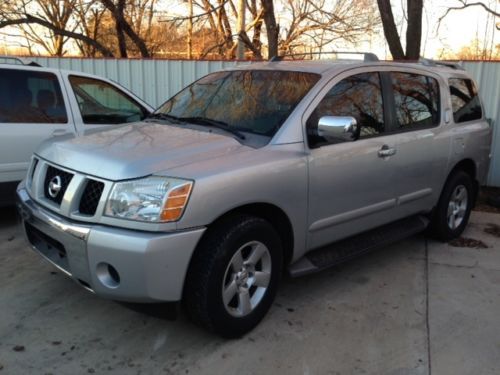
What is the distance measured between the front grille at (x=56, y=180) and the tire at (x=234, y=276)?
3.10 ft

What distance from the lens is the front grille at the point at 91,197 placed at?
2902 mm

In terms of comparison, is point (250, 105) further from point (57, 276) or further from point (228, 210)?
point (57, 276)

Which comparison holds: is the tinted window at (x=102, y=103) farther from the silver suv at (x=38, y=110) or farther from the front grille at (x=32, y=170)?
the front grille at (x=32, y=170)

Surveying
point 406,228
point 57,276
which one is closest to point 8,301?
point 57,276

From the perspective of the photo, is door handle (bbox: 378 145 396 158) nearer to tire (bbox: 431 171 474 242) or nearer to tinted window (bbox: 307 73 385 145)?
tinted window (bbox: 307 73 385 145)

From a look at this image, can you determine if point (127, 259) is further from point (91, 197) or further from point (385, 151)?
point (385, 151)

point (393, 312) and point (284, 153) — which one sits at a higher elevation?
point (284, 153)

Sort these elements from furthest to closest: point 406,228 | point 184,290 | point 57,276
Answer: point 406,228 < point 57,276 < point 184,290

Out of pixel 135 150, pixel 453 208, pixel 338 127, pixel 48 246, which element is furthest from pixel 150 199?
pixel 453 208

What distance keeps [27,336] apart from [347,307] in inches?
86.8

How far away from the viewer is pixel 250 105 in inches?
150

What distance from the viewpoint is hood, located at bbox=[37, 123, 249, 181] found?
290 cm

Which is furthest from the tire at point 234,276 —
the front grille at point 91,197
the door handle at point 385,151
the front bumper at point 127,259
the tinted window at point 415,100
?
the tinted window at point 415,100

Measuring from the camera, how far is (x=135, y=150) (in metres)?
3.14
